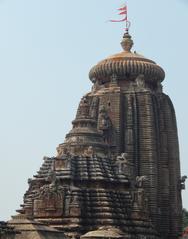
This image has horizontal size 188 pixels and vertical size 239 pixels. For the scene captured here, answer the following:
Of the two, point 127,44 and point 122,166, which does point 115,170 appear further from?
point 127,44

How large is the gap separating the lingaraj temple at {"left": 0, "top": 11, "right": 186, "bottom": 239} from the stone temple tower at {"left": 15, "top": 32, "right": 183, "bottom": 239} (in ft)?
0.26

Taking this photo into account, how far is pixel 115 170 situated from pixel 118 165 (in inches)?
20.2

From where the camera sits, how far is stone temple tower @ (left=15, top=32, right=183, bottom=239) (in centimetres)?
4397

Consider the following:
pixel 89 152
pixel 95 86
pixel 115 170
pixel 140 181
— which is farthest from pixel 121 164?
pixel 95 86

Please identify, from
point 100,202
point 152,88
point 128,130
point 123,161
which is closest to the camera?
point 100,202

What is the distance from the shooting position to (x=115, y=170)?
157 ft

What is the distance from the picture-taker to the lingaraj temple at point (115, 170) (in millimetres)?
43469

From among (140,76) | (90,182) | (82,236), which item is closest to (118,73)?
(140,76)

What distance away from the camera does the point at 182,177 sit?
57156mm

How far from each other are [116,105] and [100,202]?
1307 centimetres

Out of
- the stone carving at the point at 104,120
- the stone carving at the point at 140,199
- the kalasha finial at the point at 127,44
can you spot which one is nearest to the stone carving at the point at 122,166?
the stone carving at the point at 140,199

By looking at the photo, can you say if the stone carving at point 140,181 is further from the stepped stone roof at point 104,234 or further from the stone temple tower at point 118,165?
the stepped stone roof at point 104,234

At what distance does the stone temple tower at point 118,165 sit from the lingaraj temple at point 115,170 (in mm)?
78

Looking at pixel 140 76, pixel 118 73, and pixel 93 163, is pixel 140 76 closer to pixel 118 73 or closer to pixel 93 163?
pixel 118 73
